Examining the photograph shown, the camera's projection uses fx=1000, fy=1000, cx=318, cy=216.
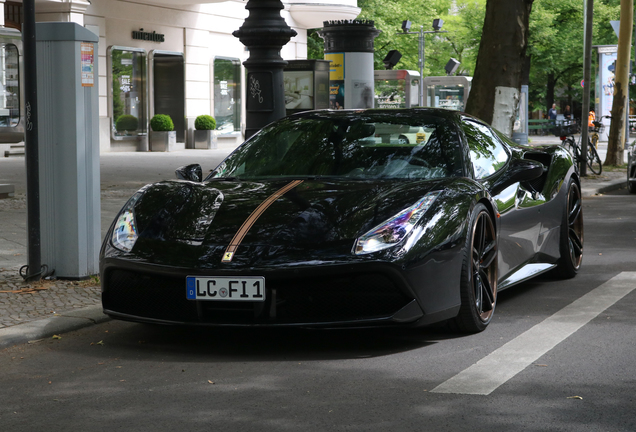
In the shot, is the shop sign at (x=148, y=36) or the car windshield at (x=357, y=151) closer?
the car windshield at (x=357, y=151)

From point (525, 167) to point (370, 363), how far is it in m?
1.97

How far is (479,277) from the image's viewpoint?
5398 mm

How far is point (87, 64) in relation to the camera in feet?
22.5

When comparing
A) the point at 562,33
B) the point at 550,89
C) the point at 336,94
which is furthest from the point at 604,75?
the point at 550,89

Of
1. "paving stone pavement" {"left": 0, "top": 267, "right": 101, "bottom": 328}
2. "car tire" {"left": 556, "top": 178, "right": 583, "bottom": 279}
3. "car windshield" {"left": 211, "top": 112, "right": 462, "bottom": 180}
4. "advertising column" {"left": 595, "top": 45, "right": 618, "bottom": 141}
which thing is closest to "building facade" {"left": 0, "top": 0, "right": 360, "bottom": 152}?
"advertising column" {"left": 595, "top": 45, "right": 618, "bottom": 141}

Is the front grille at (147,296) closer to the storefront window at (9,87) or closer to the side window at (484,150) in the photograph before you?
the side window at (484,150)

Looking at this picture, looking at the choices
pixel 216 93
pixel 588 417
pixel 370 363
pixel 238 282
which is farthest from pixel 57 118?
pixel 216 93

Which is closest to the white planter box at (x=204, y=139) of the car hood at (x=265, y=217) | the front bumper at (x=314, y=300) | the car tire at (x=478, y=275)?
the car hood at (x=265, y=217)

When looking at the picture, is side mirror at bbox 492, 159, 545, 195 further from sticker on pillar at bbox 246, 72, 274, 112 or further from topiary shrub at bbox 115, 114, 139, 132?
topiary shrub at bbox 115, 114, 139, 132

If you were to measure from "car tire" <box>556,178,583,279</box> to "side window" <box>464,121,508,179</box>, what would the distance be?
946mm

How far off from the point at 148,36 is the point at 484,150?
23.0 metres

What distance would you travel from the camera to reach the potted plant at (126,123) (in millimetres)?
27031

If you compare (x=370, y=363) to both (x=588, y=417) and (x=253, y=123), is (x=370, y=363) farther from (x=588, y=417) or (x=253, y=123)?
(x=253, y=123)

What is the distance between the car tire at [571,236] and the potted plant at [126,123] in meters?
20.9
